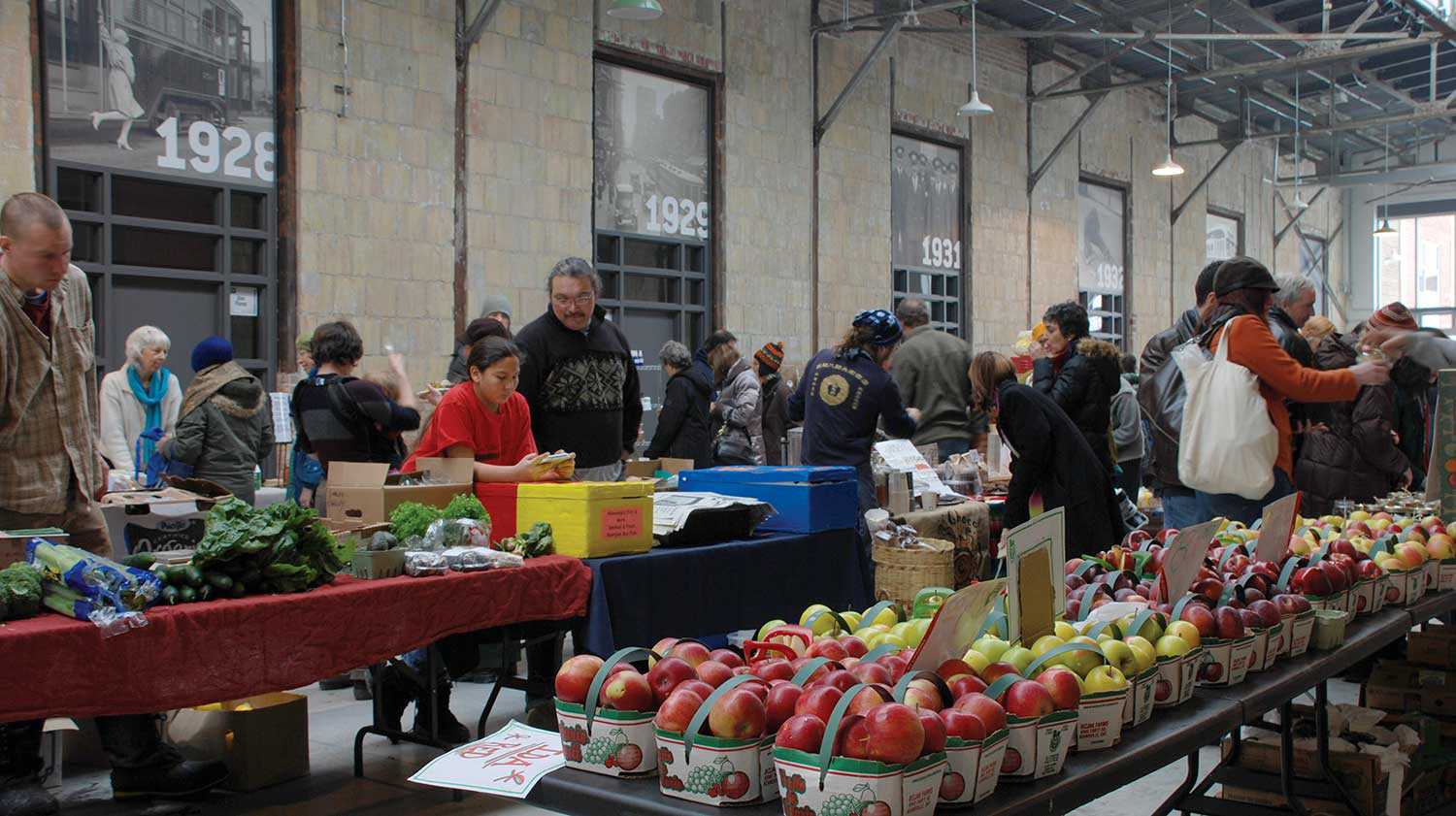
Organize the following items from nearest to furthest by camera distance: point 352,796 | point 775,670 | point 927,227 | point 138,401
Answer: point 775,670
point 352,796
point 138,401
point 927,227

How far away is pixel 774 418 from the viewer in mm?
8789

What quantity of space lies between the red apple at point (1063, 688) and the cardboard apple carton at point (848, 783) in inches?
11.7

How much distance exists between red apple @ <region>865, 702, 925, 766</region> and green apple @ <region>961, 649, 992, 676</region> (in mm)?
401

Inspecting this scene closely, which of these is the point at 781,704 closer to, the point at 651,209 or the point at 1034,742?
the point at 1034,742

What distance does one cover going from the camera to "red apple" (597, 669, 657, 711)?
1694mm

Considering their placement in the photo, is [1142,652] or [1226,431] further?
[1226,431]

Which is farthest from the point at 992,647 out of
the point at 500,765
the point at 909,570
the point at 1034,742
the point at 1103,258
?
the point at 1103,258

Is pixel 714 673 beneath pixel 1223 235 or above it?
beneath

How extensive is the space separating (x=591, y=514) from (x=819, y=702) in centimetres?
235

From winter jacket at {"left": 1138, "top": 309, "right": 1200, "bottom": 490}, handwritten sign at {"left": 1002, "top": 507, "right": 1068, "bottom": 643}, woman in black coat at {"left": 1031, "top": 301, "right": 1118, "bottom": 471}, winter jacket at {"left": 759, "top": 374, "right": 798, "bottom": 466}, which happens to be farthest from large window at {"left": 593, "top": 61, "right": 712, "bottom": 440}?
handwritten sign at {"left": 1002, "top": 507, "right": 1068, "bottom": 643}

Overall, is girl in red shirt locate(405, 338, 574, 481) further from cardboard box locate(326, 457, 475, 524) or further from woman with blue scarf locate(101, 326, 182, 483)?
woman with blue scarf locate(101, 326, 182, 483)

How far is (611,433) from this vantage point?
16.2 ft

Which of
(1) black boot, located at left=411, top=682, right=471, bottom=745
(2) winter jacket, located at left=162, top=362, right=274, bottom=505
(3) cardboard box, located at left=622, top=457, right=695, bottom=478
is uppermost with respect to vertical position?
(2) winter jacket, located at left=162, top=362, right=274, bottom=505

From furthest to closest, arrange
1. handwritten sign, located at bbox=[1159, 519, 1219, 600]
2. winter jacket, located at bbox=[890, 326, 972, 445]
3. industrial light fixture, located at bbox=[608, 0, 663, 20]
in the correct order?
1. industrial light fixture, located at bbox=[608, 0, 663, 20]
2. winter jacket, located at bbox=[890, 326, 972, 445]
3. handwritten sign, located at bbox=[1159, 519, 1219, 600]
